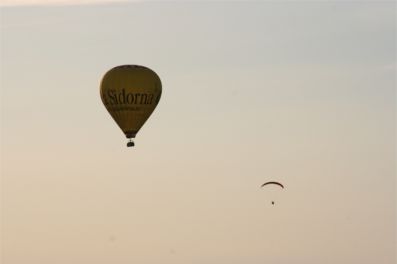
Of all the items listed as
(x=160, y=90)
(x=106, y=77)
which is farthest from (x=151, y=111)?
(x=106, y=77)

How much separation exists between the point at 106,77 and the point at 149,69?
370 centimetres

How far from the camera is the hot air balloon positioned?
42.0 meters

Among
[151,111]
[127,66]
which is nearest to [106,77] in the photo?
[127,66]

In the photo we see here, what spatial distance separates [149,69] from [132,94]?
11.8ft

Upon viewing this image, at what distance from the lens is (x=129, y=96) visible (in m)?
41.9

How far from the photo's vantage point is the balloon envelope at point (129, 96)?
42031 mm

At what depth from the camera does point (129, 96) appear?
4194 cm

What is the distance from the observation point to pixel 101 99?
145 ft

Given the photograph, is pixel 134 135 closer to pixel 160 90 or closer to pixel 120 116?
pixel 120 116

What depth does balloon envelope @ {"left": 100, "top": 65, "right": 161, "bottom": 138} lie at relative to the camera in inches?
1655

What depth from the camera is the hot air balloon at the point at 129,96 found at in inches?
1655

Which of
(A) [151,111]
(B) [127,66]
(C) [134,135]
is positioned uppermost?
(B) [127,66]

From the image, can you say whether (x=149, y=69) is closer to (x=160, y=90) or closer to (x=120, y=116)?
(x=160, y=90)

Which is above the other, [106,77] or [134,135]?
[106,77]
